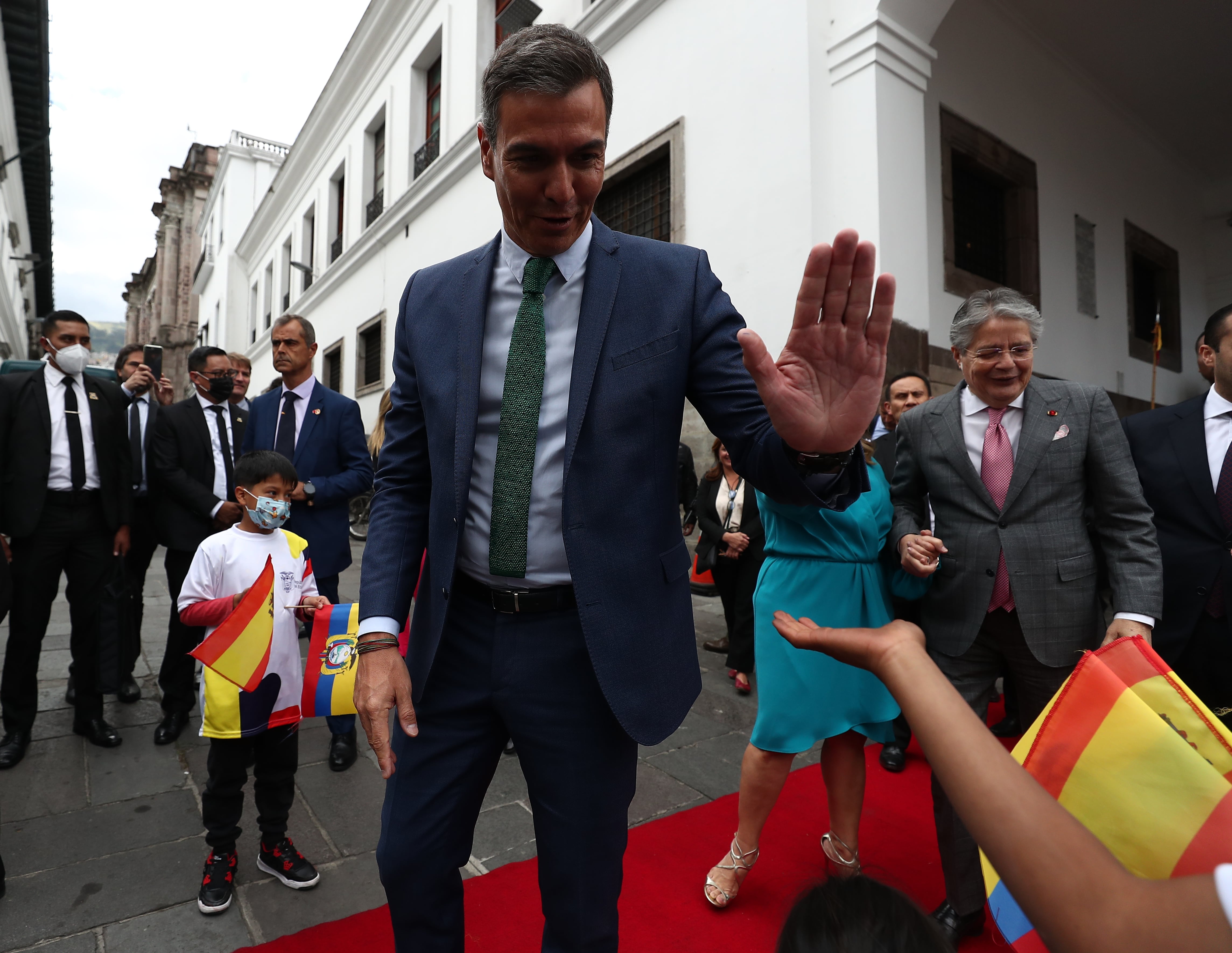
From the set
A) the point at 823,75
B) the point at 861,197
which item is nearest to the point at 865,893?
the point at 861,197

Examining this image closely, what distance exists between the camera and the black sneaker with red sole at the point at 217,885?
240 centimetres

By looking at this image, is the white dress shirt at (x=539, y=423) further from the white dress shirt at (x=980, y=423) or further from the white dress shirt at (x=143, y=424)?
the white dress shirt at (x=143, y=424)

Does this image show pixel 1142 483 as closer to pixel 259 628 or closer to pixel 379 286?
pixel 259 628

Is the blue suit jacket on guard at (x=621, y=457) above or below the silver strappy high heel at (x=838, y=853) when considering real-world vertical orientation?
above

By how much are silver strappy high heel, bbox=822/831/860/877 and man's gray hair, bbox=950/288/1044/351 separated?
5.86ft

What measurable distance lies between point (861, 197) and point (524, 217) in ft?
17.1

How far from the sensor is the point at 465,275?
166cm

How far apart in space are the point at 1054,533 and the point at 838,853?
52.3 inches

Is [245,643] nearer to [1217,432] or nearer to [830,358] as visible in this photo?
[830,358]

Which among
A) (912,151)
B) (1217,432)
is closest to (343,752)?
(1217,432)

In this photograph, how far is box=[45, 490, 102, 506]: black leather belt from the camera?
376 cm

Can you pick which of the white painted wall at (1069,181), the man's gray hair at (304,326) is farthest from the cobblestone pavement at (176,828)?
the white painted wall at (1069,181)

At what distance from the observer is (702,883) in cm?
269

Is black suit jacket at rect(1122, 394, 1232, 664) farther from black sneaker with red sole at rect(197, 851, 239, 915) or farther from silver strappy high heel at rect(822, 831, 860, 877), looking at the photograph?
black sneaker with red sole at rect(197, 851, 239, 915)
